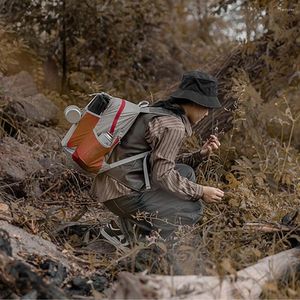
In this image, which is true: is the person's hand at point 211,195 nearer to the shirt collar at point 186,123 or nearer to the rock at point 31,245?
the shirt collar at point 186,123

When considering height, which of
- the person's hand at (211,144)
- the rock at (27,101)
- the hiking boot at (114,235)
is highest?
the person's hand at (211,144)

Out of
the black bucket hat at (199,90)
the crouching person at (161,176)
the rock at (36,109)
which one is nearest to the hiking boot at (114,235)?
the crouching person at (161,176)

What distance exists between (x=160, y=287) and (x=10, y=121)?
427 cm

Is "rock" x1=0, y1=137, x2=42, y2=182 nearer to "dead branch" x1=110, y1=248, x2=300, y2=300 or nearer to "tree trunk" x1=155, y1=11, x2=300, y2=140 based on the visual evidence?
"tree trunk" x1=155, y1=11, x2=300, y2=140

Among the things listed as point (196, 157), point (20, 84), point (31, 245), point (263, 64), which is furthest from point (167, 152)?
point (20, 84)

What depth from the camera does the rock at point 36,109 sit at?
7.93 metres

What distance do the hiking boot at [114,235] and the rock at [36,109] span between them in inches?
91.5

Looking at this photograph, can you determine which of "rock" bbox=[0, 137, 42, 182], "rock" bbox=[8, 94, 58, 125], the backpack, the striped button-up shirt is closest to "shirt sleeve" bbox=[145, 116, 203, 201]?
the striped button-up shirt

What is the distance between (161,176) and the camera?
5.26 m

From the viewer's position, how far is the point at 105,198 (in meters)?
5.61

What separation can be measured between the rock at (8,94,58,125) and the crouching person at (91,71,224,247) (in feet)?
8.07

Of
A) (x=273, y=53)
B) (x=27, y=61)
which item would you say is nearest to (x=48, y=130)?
(x=27, y=61)

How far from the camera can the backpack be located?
5.38m

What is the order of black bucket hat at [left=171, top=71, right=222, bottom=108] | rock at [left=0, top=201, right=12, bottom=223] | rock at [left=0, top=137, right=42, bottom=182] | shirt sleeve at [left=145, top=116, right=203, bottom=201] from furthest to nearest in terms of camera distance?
1. rock at [left=0, top=137, right=42, bottom=182]
2. rock at [left=0, top=201, right=12, bottom=223]
3. black bucket hat at [left=171, top=71, right=222, bottom=108]
4. shirt sleeve at [left=145, top=116, right=203, bottom=201]
